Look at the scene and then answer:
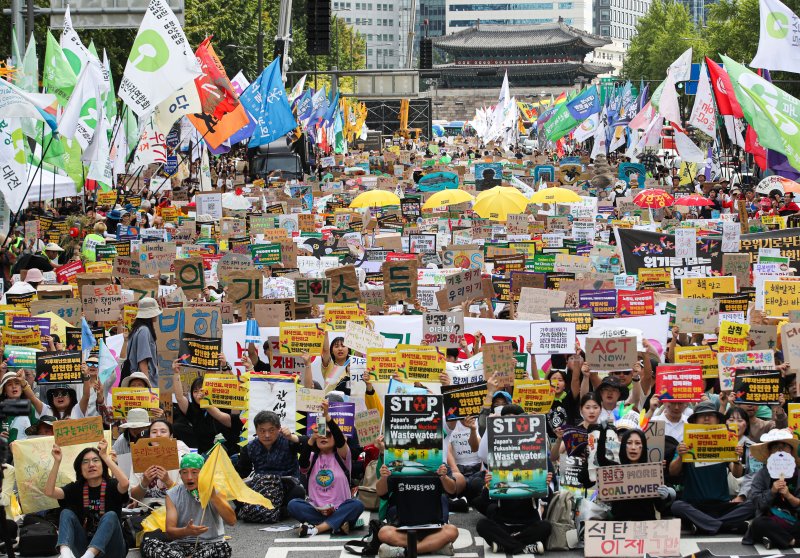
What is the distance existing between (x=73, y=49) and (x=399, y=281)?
11178 millimetres

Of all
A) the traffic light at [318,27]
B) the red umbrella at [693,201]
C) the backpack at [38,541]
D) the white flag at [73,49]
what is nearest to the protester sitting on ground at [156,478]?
the backpack at [38,541]

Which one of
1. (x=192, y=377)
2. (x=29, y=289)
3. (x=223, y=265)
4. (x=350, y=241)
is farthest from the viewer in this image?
(x=350, y=241)

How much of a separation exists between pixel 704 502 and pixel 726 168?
3550 cm

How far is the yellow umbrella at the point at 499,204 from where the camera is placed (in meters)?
23.0

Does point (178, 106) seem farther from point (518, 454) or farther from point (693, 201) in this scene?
point (518, 454)

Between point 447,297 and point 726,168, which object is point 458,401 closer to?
point 447,297

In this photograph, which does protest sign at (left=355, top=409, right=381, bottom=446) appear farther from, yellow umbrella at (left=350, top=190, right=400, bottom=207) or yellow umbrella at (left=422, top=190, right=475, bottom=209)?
yellow umbrella at (left=350, top=190, right=400, bottom=207)

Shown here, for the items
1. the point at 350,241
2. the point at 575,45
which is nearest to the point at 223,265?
the point at 350,241

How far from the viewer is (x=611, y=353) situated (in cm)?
1150

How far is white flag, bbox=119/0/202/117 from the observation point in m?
20.4

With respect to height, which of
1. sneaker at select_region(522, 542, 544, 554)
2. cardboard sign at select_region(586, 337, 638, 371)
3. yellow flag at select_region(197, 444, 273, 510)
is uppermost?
cardboard sign at select_region(586, 337, 638, 371)

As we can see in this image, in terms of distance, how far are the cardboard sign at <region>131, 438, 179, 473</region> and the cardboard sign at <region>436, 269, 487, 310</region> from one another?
5807 millimetres

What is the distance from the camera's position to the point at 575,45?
149000 mm

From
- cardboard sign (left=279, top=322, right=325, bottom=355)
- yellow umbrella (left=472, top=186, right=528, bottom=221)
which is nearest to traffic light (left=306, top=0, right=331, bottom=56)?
yellow umbrella (left=472, top=186, right=528, bottom=221)
